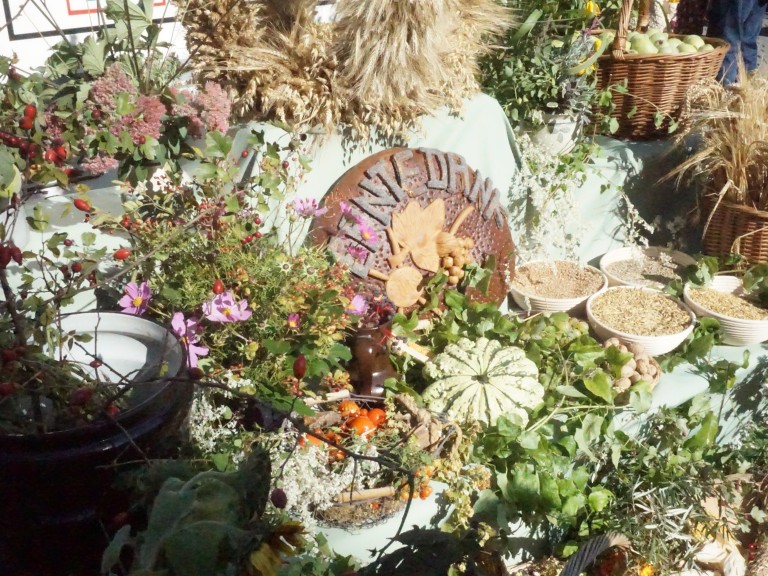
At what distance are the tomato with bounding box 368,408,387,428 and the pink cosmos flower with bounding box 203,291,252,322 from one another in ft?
1.36

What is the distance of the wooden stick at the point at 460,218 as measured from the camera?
2123mm

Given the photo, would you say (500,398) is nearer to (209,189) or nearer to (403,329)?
(403,329)

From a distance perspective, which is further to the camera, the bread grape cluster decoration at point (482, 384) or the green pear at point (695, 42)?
the green pear at point (695, 42)

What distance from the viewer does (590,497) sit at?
1.87m

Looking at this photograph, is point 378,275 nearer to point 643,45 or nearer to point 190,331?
point 190,331

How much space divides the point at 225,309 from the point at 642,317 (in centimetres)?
145

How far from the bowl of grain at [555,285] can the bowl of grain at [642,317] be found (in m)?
0.06

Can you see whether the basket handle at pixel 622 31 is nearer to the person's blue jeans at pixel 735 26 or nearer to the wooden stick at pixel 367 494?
the person's blue jeans at pixel 735 26

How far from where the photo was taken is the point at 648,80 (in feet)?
8.65

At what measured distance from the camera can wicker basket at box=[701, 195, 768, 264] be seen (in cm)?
242

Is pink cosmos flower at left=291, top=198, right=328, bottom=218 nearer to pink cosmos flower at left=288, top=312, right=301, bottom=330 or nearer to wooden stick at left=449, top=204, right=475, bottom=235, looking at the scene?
pink cosmos flower at left=288, top=312, right=301, bottom=330

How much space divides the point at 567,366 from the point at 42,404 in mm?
1502

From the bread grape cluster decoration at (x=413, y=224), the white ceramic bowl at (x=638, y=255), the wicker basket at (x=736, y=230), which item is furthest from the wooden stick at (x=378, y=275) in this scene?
the wicker basket at (x=736, y=230)

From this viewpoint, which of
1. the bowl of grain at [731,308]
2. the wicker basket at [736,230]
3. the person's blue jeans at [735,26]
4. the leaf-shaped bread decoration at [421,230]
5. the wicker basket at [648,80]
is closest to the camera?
the leaf-shaped bread decoration at [421,230]
